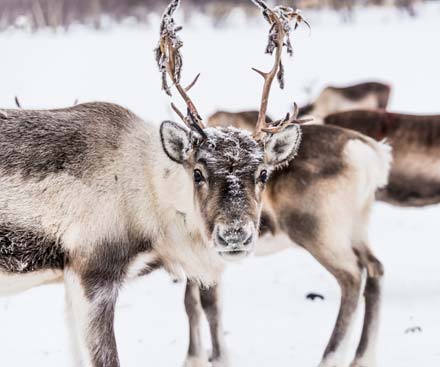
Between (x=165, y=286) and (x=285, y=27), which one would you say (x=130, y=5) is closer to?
(x=165, y=286)

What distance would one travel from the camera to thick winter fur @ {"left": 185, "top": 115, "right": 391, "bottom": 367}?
5.61 metres

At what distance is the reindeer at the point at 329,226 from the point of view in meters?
5.59

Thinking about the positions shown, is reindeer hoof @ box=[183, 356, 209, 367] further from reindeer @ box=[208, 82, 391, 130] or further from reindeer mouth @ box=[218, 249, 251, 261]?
reindeer @ box=[208, 82, 391, 130]

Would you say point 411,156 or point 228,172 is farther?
point 411,156

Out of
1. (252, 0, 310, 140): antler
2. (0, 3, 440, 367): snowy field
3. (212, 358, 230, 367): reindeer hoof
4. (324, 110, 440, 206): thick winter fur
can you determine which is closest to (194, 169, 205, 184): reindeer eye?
(252, 0, 310, 140): antler

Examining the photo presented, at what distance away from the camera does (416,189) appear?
7562 mm

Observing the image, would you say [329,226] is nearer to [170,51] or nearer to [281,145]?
[281,145]

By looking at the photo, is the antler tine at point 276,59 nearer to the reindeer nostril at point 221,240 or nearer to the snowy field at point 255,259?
the snowy field at point 255,259

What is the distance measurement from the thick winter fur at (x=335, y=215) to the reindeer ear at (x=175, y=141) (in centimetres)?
136

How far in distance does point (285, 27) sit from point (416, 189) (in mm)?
3053

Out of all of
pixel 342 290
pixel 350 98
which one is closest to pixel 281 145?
pixel 342 290

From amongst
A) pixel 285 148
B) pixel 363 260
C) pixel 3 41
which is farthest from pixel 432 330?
pixel 3 41

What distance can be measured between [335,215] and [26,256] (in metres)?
2.20

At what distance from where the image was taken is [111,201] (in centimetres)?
452
